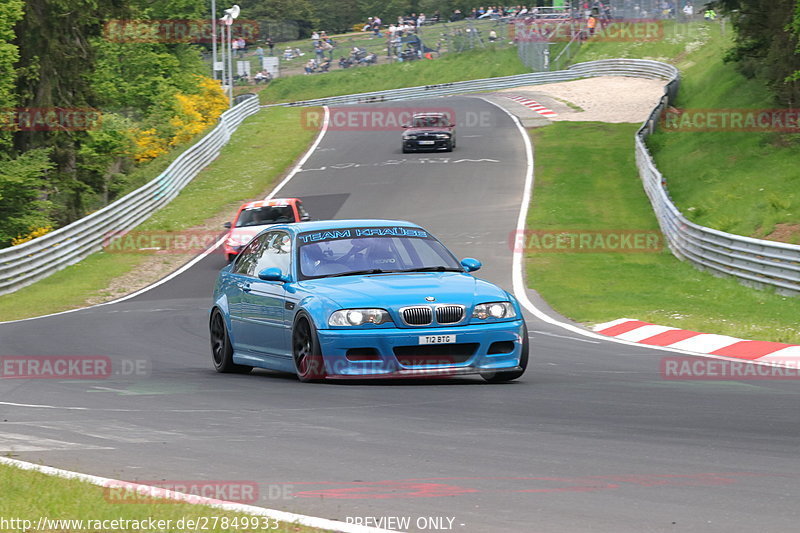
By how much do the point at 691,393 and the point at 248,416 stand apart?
3557 mm

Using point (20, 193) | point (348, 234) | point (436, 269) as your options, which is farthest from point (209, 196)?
point (436, 269)

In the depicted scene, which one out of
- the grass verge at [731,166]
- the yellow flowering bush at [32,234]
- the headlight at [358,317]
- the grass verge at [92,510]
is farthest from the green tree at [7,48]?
the grass verge at [92,510]

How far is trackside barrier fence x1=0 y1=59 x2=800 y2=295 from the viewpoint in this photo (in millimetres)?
20172

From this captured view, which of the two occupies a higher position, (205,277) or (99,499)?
(99,499)

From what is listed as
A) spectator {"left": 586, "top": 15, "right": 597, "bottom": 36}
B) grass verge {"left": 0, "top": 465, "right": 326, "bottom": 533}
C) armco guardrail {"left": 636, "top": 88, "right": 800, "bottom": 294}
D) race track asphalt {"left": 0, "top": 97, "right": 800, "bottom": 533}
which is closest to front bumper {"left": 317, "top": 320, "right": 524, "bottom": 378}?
race track asphalt {"left": 0, "top": 97, "right": 800, "bottom": 533}

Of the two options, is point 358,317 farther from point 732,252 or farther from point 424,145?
point 424,145

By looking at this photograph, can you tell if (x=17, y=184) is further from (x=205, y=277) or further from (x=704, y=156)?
(x=704, y=156)

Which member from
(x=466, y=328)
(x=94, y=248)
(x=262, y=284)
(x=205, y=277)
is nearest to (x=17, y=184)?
(x=94, y=248)

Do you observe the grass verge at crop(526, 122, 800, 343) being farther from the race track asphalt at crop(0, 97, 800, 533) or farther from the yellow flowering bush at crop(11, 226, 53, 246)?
the yellow flowering bush at crop(11, 226, 53, 246)

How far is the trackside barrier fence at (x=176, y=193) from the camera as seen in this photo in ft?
66.2

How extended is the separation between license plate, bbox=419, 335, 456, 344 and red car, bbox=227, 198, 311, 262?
16735 millimetres

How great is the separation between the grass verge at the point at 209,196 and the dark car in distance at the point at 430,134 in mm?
4689

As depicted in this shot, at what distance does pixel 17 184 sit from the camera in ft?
117

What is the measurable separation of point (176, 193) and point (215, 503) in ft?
119
